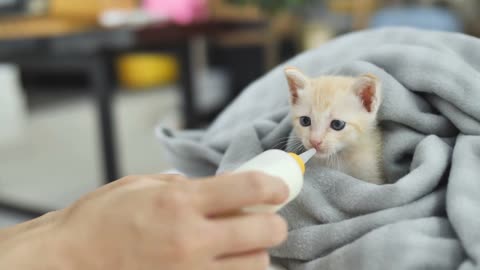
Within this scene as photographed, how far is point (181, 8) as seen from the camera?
2.78 m

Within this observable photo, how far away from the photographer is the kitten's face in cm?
69

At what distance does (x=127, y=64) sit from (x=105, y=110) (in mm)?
2414

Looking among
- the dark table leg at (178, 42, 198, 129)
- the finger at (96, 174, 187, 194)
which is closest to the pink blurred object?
the dark table leg at (178, 42, 198, 129)

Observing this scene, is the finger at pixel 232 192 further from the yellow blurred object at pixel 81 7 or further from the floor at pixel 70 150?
the yellow blurred object at pixel 81 7

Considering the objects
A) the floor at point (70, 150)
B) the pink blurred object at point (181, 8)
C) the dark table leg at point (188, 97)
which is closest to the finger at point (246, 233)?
the floor at point (70, 150)

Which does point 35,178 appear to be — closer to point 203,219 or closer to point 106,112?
point 106,112

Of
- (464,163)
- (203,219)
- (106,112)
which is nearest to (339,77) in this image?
(464,163)

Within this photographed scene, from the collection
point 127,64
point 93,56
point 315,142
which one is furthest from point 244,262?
point 127,64

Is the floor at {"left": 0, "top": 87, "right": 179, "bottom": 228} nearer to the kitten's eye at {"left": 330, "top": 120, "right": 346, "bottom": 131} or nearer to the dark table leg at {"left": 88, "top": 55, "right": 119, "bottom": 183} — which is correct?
the dark table leg at {"left": 88, "top": 55, "right": 119, "bottom": 183}

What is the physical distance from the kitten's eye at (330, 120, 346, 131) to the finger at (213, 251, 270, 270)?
0.33 m

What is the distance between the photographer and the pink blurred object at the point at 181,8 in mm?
2775

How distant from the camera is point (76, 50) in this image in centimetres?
167

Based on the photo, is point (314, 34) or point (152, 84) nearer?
point (314, 34)

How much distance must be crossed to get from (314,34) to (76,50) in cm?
174
